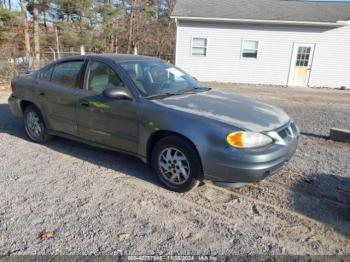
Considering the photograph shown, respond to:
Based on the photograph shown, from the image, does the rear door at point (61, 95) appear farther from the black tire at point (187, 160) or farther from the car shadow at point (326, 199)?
the car shadow at point (326, 199)

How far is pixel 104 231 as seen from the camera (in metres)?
2.74

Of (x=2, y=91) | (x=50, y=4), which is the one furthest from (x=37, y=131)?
(x=50, y=4)

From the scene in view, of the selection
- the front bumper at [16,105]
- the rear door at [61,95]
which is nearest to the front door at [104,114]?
the rear door at [61,95]

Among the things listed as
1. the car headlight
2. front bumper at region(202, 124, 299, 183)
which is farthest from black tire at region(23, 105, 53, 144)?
the car headlight

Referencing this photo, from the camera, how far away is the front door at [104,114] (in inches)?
146

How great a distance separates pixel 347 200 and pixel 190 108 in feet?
7.08

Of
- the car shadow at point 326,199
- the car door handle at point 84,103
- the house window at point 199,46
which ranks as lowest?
the car shadow at point 326,199

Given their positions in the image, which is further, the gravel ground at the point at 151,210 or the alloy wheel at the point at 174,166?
the alloy wheel at the point at 174,166

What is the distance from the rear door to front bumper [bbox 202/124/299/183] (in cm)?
229

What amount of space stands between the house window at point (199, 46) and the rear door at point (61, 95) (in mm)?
11682

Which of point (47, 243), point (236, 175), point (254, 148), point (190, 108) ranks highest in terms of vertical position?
point (190, 108)

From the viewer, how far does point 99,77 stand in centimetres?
409

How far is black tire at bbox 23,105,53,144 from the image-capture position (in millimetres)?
4914

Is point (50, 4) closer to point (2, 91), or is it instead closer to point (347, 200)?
point (2, 91)
